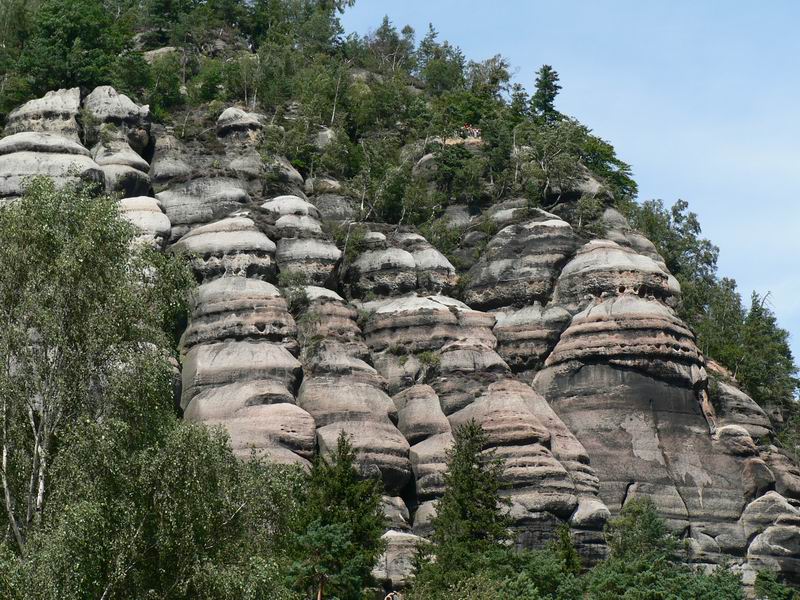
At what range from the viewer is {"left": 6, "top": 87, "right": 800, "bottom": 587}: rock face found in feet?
229

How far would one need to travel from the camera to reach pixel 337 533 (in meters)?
52.8

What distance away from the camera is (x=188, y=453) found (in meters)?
42.3

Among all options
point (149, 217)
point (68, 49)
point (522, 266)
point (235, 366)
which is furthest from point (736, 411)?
point (68, 49)

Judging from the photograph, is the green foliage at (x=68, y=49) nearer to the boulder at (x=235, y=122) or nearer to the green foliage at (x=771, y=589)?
the boulder at (x=235, y=122)

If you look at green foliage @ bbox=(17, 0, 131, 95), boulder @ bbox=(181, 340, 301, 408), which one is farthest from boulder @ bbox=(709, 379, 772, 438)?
green foliage @ bbox=(17, 0, 131, 95)

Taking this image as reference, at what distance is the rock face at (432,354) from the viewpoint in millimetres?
69688

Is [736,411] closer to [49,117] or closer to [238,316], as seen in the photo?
[238,316]

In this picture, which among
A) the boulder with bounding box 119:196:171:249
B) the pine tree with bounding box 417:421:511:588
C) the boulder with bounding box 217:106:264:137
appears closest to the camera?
the pine tree with bounding box 417:421:511:588

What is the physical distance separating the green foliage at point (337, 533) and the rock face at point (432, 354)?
6.90 m

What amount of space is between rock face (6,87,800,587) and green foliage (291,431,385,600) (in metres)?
6.90

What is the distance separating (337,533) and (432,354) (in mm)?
24464

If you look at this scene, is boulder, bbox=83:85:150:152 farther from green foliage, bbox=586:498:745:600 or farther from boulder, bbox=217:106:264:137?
green foliage, bbox=586:498:745:600

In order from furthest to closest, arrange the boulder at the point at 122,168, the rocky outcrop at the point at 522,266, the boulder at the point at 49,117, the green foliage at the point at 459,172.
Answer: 1. the green foliage at the point at 459,172
2. the boulder at the point at 49,117
3. the rocky outcrop at the point at 522,266
4. the boulder at the point at 122,168

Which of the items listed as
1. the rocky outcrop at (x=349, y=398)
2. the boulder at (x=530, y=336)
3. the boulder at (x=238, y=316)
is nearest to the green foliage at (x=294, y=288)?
the rocky outcrop at (x=349, y=398)
